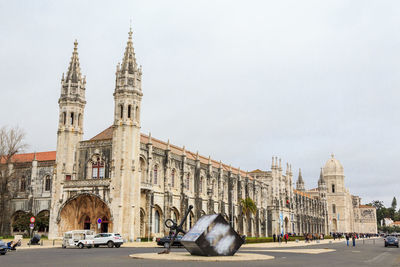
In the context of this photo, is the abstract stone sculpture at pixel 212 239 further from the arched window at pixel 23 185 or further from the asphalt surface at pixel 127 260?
the arched window at pixel 23 185

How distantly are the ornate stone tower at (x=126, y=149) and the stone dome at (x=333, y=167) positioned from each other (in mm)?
105355

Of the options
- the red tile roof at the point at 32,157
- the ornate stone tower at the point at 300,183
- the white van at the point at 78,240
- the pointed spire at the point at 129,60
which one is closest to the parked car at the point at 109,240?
the white van at the point at 78,240

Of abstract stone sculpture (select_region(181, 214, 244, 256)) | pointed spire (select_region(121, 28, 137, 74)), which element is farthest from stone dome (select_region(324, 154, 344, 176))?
abstract stone sculpture (select_region(181, 214, 244, 256))

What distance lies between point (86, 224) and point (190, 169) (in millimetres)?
16271

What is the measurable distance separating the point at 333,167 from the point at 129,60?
351 feet

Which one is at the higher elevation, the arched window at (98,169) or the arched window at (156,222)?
the arched window at (98,169)

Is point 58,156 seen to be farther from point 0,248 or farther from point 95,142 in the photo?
point 0,248

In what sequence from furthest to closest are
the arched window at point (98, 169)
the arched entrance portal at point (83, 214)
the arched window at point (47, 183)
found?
1. the arched window at point (47, 183)
2. the arched window at point (98, 169)
3. the arched entrance portal at point (83, 214)

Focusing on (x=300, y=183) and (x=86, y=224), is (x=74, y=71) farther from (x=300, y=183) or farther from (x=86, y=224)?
(x=300, y=183)

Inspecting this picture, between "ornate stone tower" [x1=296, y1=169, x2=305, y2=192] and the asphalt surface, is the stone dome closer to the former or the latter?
"ornate stone tower" [x1=296, y1=169, x2=305, y2=192]

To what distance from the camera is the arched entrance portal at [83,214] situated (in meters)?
48.3

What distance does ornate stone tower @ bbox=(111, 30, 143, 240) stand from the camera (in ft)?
151

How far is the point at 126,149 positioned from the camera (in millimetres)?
47625

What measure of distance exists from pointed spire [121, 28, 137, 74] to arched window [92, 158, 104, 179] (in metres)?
11.2
